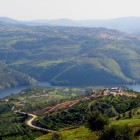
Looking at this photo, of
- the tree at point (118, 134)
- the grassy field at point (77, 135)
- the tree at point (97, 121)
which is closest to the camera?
the tree at point (118, 134)

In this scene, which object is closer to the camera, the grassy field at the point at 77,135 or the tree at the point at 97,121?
the grassy field at the point at 77,135

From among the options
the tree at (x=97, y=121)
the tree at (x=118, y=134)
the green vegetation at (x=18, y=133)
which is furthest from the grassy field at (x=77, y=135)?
the green vegetation at (x=18, y=133)

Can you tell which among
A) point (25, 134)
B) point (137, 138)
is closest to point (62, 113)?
point (25, 134)

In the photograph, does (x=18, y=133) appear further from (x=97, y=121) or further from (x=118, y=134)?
(x=118, y=134)

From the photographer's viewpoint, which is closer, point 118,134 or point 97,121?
point 118,134

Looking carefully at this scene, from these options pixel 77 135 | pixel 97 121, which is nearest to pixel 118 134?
pixel 97 121

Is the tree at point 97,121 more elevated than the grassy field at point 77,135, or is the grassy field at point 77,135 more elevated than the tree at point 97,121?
the tree at point 97,121

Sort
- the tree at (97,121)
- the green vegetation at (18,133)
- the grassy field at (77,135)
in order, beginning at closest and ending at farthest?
1. the grassy field at (77,135)
2. the tree at (97,121)
3. the green vegetation at (18,133)

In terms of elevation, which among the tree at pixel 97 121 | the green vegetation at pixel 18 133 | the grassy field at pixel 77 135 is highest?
the tree at pixel 97 121

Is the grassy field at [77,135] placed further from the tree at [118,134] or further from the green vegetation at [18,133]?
Result: the green vegetation at [18,133]

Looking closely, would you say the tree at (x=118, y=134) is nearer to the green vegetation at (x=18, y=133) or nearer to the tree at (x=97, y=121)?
the tree at (x=97, y=121)

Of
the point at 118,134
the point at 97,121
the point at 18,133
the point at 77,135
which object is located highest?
the point at 118,134
